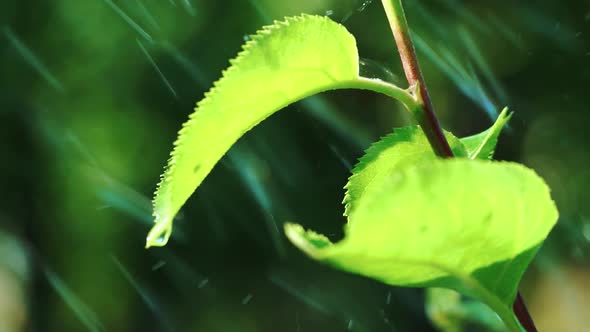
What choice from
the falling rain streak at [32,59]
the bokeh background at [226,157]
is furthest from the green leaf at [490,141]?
the falling rain streak at [32,59]

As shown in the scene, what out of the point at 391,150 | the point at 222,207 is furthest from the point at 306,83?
the point at 222,207

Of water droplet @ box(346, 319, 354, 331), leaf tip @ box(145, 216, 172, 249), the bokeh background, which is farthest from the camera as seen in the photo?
water droplet @ box(346, 319, 354, 331)

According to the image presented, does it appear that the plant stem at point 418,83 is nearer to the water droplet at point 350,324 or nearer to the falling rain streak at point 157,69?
the falling rain streak at point 157,69

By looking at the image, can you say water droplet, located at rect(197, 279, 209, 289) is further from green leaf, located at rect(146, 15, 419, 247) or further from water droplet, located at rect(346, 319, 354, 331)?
green leaf, located at rect(146, 15, 419, 247)

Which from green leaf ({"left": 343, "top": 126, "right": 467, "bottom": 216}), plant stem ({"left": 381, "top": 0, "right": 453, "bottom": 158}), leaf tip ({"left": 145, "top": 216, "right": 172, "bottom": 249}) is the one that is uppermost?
plant stem ({"left": 381, "top": 0, "right": 453, "bottom": 158})

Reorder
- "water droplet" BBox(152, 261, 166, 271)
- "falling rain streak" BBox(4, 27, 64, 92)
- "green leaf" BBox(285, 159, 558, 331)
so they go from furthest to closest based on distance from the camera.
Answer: "water droplet" BBox(152, 261, 166, 271) < "falling rain streak" BBox(4, 27, 64, 92) < "green leaf" BBox(285, 159, 558, 331)

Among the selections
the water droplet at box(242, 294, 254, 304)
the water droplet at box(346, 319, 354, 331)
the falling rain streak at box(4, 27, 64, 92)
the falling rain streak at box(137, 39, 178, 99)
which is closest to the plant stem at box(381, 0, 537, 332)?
the falling rain streak at box(137, 39, 178, 99)
